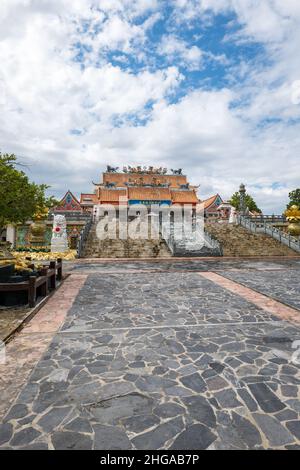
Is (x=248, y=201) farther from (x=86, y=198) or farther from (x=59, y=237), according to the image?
(x=59, y=237)

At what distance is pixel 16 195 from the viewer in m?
9.06

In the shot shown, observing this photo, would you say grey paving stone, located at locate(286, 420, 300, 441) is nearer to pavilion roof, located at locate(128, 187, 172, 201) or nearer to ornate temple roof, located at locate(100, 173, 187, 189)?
pavilion roof, located at locate(128, 187, 172, 201)

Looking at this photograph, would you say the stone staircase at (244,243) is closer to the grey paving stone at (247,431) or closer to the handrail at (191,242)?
the handrail at (191,242)

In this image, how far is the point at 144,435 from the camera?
2.68m

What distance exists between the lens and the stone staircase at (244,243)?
74.8 ft

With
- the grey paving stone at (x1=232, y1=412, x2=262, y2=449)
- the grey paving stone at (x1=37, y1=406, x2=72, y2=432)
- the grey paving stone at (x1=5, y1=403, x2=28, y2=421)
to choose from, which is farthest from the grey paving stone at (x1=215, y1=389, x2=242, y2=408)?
the grey paving stone at (x1=5, y1=403, x2=28, y2=421)

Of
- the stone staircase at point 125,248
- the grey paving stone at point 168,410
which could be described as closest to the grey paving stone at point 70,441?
the grey paving stone at point 168,410

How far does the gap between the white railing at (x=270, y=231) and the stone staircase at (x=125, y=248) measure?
427 inches

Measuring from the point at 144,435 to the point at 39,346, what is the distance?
287cm

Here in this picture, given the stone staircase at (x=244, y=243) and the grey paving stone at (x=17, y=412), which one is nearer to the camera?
the grey paving stone at (x=17, y=412)

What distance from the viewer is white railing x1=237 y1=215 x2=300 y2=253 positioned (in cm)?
2416

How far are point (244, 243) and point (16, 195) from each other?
68.3 ft

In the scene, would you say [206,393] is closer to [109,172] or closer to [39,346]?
[39,346]
